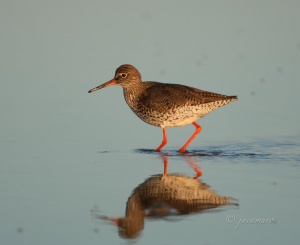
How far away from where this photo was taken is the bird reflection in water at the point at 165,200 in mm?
8086

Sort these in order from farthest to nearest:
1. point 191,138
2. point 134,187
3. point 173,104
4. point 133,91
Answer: point 133,91
point 173,104
point 191,138
point 134,187

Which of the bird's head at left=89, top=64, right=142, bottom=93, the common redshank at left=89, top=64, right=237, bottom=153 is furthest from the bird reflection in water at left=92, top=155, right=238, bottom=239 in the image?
the bird's head at left=89, top=64, right=142, bottom=93

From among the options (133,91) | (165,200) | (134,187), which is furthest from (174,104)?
(165,200)

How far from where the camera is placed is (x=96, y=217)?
819cm

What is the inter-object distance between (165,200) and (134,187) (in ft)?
1.99

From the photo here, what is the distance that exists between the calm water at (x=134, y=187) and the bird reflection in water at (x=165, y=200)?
5 centimetres

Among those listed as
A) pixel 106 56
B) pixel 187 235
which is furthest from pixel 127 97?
pixel 187 235

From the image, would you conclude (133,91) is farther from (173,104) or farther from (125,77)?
(173,104)

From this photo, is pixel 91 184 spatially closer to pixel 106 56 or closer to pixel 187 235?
pixel 187 235

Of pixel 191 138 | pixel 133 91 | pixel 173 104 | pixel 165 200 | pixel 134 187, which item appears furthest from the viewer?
pixel 133 91

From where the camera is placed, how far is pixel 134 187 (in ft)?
30.6

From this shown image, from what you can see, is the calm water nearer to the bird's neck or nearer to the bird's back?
the bird's back

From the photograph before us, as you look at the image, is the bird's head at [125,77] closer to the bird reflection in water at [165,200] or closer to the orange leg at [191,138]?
the orange leg at [191,138]

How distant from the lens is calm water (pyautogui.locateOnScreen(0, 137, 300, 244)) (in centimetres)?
770
